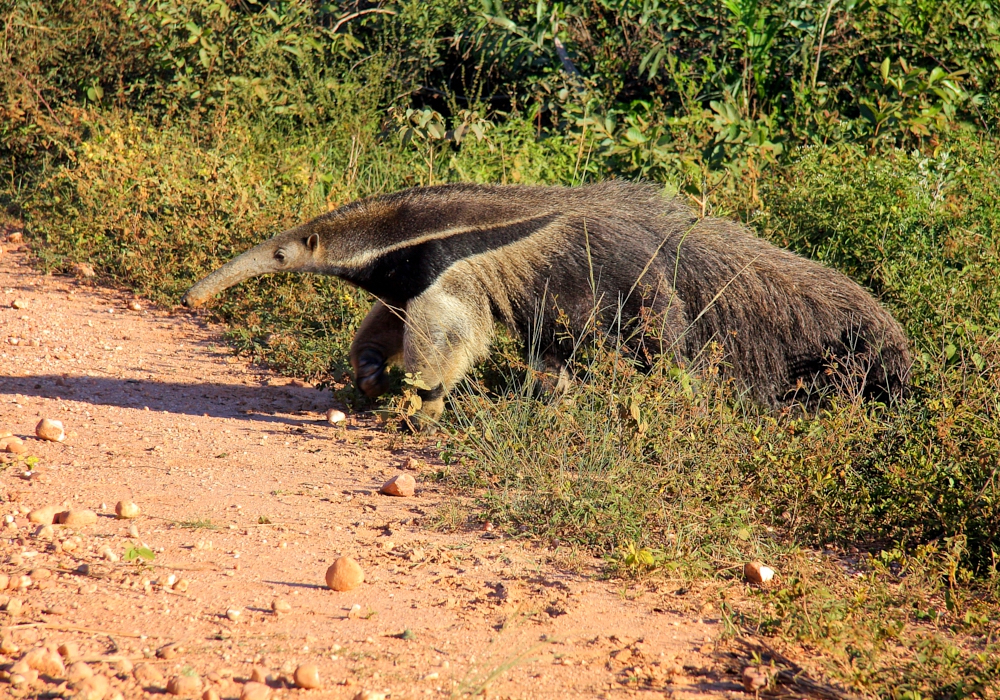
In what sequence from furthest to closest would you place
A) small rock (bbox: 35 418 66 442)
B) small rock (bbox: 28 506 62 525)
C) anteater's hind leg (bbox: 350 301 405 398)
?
anteater's hind leg (bbox: 350 301 405 398)
small rock (bbox: 35 418 66 442)
small rock (bbox: 28 506 62 525)

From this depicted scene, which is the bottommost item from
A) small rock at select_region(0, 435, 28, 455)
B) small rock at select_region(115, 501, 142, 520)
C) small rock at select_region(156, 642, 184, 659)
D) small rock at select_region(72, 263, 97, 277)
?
small rock at select_region(72, 263, 97, 277)

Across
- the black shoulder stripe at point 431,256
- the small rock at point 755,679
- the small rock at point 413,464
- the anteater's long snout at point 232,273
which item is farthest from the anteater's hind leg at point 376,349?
the small rock at point 755,679

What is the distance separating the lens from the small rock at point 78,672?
Answer: 8.49 ft

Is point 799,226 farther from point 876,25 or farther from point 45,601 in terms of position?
point 45,601

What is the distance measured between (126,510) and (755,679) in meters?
2.50

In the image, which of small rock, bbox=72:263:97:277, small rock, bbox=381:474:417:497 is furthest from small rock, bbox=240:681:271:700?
small rock, bbox=72:263:97:277

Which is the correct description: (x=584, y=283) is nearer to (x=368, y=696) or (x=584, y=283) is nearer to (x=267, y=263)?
(x=267, y=263)

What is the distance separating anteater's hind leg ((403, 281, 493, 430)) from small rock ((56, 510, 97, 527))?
2.08 meters

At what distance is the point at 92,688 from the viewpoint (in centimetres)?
251

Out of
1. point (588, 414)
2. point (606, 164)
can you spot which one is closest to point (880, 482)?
point (588, 414)

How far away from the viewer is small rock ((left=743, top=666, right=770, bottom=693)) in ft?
9.09

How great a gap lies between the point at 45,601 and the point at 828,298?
4274 mm

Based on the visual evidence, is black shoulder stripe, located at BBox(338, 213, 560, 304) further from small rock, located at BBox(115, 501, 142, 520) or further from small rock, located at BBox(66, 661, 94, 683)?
small rock, located at BBox(66, 661, 94, 683)

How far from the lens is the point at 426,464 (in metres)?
4.95
